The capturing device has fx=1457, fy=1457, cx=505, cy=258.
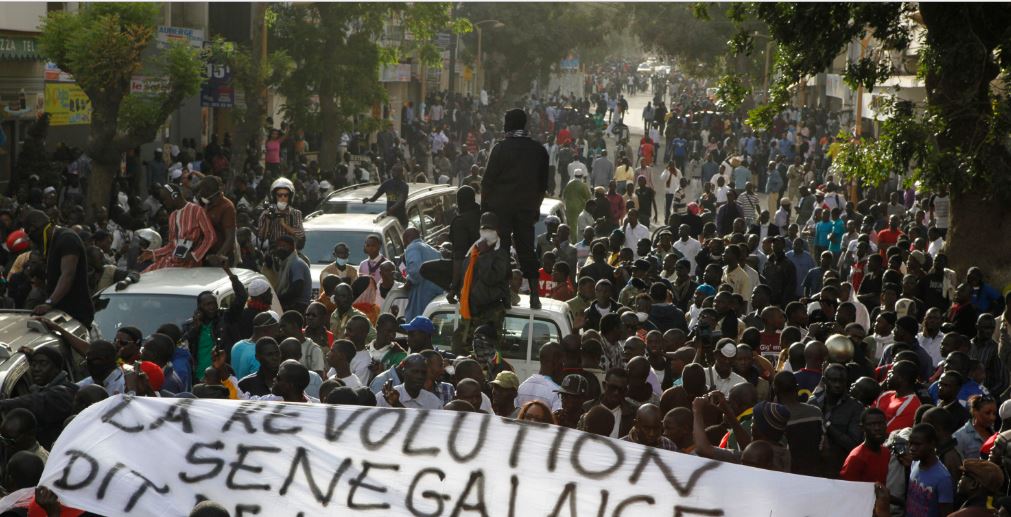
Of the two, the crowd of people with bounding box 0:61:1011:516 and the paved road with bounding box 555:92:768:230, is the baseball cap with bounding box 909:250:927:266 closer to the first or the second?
the crowd of people with bounding box 0:61:1011:516

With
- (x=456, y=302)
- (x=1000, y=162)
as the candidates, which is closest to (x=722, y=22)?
(x=1000, y=162)

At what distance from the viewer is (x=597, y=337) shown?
32.4ft

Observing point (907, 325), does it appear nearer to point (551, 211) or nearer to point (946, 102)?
point (946, 102)

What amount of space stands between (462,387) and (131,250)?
7627mm

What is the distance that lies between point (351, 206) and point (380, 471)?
Answer: 42.4ft

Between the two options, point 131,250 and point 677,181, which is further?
point 677,181

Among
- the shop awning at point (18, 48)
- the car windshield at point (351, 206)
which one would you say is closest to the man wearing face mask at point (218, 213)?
the car windshield at point (351, 206)

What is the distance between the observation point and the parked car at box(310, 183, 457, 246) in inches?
727

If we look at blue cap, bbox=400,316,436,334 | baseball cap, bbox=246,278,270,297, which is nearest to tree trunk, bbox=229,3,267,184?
baseball cap, bbox=246,278,270,297

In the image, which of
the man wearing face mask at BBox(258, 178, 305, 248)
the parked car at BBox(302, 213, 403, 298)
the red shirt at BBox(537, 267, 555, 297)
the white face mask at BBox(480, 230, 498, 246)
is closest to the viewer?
the white face mask at BBox(480, 230, 498, 246)

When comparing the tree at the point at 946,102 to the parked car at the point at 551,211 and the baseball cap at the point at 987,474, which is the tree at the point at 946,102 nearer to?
the parked car at the point at 551,211

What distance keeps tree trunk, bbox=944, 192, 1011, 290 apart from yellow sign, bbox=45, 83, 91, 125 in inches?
578

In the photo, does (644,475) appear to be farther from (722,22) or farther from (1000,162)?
(722,22)

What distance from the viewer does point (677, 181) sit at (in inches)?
1016
